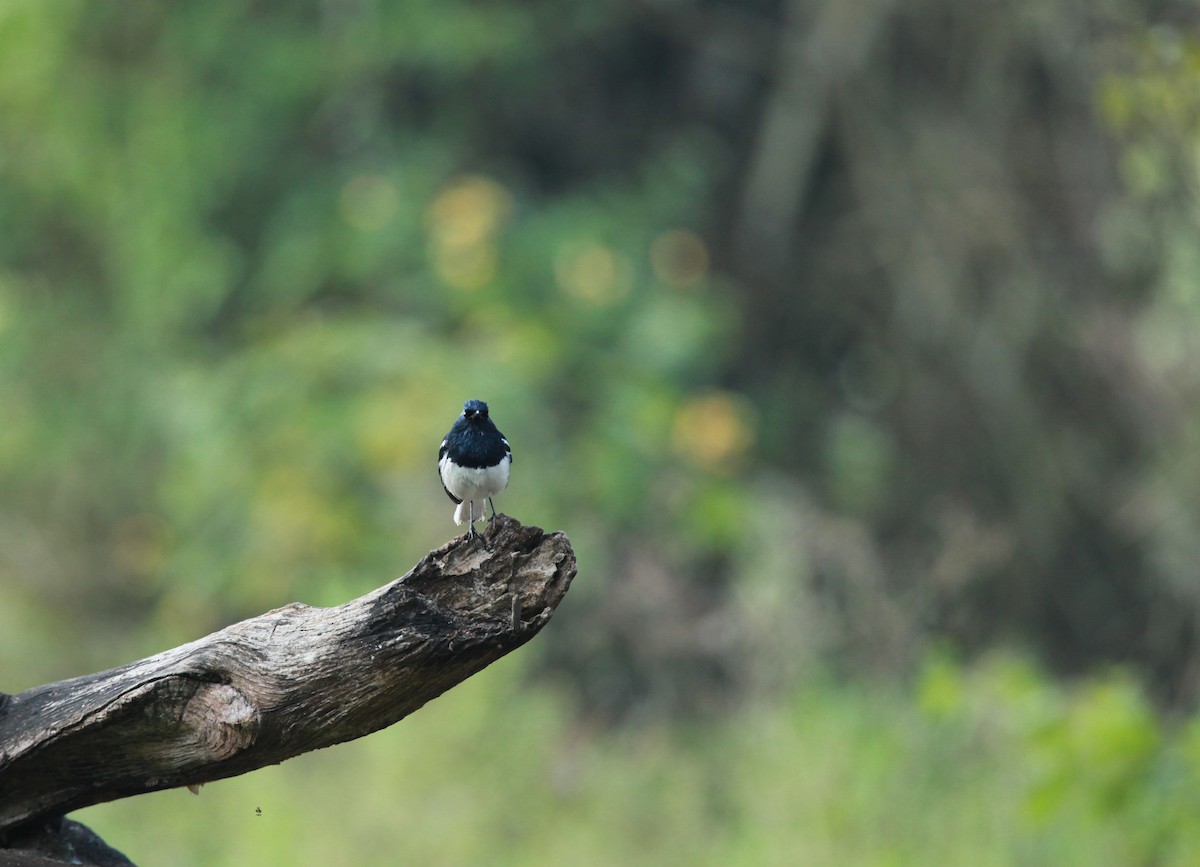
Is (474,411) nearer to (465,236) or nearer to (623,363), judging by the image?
(465,236)

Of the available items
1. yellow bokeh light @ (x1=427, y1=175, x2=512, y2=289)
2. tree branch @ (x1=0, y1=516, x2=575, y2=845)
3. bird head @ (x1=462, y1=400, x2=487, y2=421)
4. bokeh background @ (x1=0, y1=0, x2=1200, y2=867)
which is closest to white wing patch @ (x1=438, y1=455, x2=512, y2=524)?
bird head @ (x1=462, y1=400, x2=487, y2=421)

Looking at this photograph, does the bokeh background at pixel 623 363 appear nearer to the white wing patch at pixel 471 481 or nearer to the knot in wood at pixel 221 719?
the white wing patch at pixel 471 481

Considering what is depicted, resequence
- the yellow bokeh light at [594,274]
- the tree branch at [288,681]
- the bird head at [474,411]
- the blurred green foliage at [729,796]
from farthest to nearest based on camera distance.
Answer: the yellow bokeh light at [594,274] → the blurred green foliage at [729,796] → the bird head at [474,411] → the tree branch at [288,681]

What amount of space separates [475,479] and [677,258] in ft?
19.8

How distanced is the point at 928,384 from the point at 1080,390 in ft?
3.02

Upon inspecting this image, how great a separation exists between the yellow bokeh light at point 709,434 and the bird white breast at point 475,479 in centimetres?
492

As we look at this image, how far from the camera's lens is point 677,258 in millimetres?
8836

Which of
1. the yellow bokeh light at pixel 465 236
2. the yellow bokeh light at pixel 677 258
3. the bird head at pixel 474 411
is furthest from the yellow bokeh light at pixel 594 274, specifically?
the bird head at pixel 474 411

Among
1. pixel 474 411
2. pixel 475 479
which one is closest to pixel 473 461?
pixel 475 479

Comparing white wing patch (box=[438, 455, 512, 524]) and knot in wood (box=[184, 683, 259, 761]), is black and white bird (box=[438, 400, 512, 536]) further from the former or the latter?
knot in wood (box=[184, 683, 259, 761])

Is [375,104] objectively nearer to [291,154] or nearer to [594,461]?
[291,154]

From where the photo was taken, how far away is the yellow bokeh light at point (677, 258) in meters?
8.67

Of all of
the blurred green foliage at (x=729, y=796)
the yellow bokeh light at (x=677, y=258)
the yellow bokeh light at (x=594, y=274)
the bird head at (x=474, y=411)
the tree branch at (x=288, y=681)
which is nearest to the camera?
the tree branch at (x=288, y=681)

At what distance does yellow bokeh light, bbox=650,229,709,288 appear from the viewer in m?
8.67
